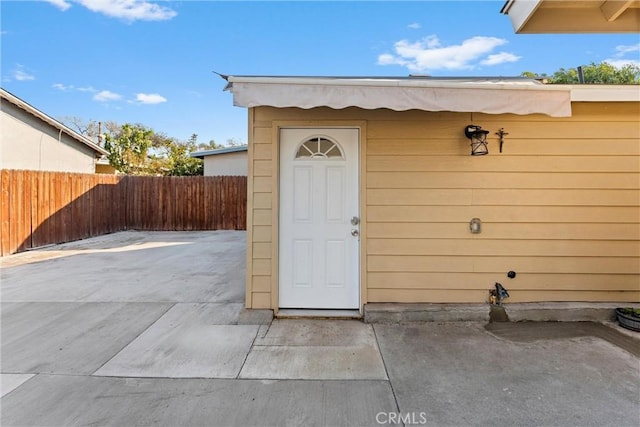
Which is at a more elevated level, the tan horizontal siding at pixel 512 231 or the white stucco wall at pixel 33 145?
the white stucco wall at pixel 33 145

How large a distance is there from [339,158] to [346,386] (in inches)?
93.5

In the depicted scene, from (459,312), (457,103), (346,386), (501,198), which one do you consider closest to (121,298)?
(346,386)

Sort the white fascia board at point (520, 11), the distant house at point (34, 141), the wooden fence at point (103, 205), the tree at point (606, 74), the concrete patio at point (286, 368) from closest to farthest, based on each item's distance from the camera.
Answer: the concrete patio at point (286, 368) < the white fascia board at point (520, 11) < the wooden fence at point (103, 205) < the distant house at point (34, 141) < the tree at point (606, 74)

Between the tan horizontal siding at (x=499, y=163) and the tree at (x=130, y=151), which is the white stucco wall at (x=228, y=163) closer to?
the tree at (x=130, y=151)

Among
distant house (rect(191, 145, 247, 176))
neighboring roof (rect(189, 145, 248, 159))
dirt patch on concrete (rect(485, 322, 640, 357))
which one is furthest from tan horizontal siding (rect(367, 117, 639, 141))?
distant house (rect(191, 145, 247, 176))

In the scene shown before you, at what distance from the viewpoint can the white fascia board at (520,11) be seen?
2.62m

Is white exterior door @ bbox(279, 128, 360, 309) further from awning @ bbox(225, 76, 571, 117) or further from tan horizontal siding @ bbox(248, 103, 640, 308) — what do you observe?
awning @ bbox(225, 76, 571, 117)

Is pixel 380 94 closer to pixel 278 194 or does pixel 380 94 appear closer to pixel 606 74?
pixel 278 194

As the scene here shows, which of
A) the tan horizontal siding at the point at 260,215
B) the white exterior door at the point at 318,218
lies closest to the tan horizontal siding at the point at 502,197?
the white exterior door at the point at 318,218

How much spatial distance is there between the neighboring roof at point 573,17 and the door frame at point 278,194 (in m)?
1.71

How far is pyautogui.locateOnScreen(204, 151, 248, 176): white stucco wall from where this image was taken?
1462 centimetres

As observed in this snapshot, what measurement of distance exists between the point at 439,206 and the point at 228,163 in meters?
12.8

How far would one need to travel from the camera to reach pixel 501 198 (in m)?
3.58

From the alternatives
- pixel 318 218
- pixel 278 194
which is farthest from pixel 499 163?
pixel 278 194
